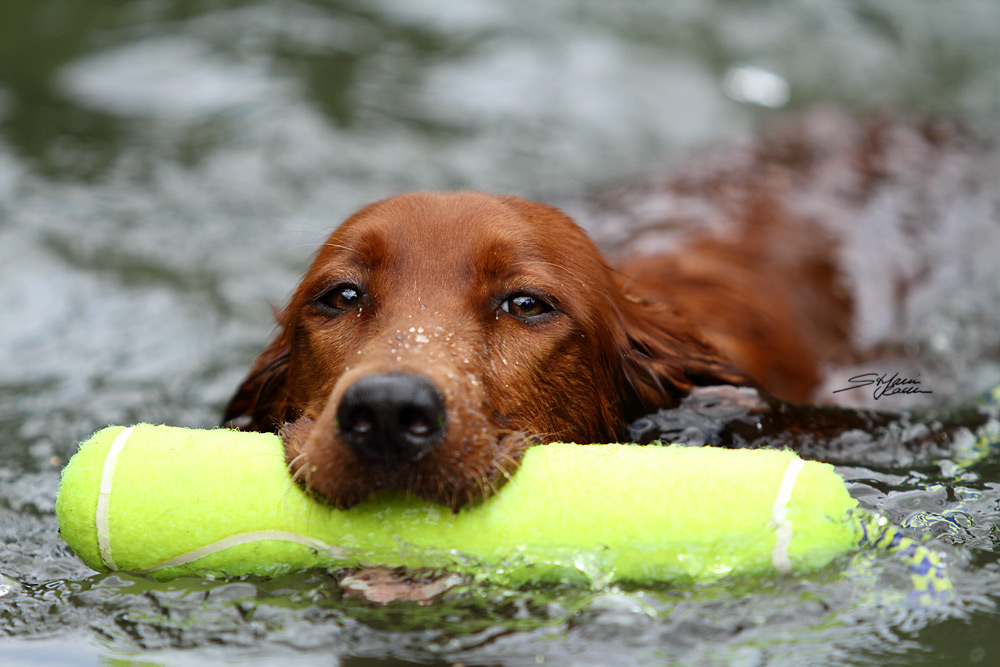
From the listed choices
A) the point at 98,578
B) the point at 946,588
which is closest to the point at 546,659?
the point at 946,588

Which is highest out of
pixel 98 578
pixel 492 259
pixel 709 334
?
pixel 492 259

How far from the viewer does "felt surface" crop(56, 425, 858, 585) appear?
2.41 m

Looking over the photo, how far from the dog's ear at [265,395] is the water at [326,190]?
52 centimetres

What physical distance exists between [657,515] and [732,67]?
6.53 meters

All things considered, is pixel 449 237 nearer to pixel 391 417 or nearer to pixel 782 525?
pixel 391 417

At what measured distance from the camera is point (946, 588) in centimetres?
265

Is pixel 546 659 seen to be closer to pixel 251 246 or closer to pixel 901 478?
pixel 901 478
